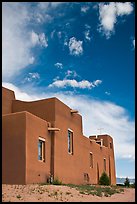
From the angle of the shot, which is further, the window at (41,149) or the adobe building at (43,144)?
the window at (41,149)

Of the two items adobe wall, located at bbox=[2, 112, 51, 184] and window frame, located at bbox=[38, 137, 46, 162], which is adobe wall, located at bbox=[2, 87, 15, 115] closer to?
adobe wall, located at bbox=[2, 112, 51, 184]

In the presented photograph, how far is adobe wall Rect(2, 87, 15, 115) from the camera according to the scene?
76.3 ft

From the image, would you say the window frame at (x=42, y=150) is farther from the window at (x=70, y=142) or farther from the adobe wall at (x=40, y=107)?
the window at (x=70, y=142)

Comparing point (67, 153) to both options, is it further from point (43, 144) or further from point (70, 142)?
point (43, 144)

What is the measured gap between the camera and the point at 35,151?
19828 mm

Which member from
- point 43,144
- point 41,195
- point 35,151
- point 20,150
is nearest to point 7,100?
point 43,144

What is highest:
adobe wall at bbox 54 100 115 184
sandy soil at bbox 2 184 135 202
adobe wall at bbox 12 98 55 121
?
adobe wall at bbox 12 98 55 121

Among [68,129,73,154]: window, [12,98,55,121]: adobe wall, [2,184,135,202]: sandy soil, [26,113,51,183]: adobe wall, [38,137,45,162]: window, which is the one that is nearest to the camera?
[2,184,135,202]: sandy soil

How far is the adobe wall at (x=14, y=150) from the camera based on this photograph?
18.4 metres

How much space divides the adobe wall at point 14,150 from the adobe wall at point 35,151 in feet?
1.02

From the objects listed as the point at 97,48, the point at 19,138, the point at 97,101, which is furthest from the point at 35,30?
the point at 97,101

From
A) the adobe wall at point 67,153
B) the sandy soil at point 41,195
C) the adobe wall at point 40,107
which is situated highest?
the adobe wall at point 40,107

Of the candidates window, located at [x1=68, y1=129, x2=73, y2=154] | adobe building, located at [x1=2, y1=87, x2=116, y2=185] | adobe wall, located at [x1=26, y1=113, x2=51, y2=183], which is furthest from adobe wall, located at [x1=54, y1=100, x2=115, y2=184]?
adobe wall, located at [x1=26, y1=113, x2=51, y2=183]

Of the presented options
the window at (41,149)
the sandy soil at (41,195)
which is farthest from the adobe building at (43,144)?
the sandy soil at (41,195)
